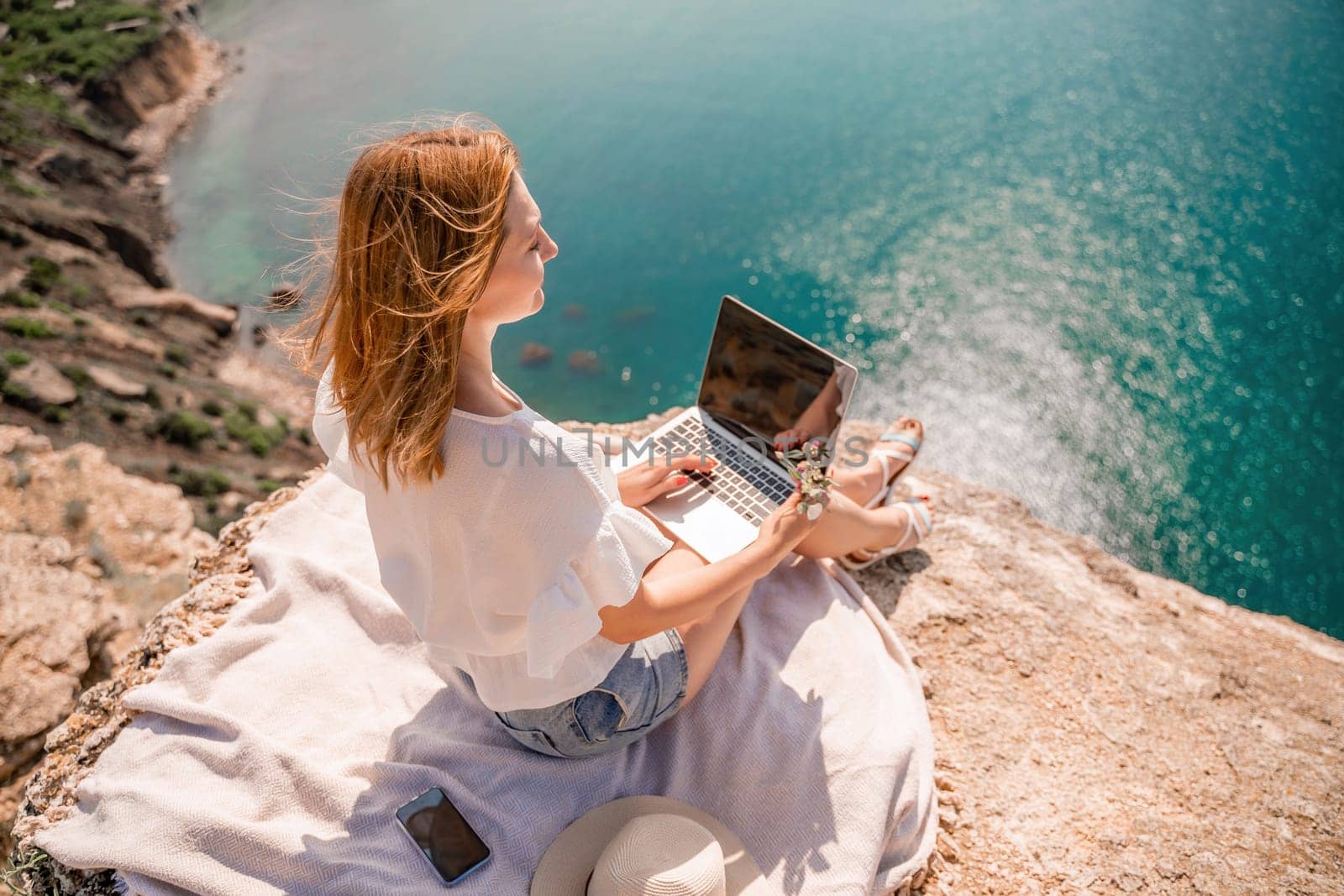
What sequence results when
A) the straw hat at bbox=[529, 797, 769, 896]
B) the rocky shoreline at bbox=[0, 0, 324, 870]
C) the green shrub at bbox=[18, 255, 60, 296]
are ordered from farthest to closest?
1. the green shrub at bbox=[18, 255, 60, 296]
2. the rocky shoreline at bbox=[0, 0, 324, 870]
3. the straw hat at bbox=[529, 797, 769, 896]

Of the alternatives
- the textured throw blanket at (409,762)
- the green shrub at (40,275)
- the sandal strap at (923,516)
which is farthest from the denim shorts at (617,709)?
the green shrub at (40,275)

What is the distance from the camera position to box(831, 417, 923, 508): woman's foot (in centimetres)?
288

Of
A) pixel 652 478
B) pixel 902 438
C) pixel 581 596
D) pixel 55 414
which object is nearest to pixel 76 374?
pixel 55 414

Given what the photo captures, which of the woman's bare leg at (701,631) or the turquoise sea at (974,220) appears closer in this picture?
the woman's bare leg at (701,631)

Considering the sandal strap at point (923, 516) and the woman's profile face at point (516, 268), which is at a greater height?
the woman's profile face at point (516, 268)

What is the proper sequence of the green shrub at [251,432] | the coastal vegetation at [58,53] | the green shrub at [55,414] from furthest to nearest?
the coastal vegetation at [58,53] < the green shrub at [251,432] < the green shrub at [55,414]

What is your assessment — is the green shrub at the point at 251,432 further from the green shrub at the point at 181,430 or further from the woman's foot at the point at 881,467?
the woman's foot at the point at 881,467

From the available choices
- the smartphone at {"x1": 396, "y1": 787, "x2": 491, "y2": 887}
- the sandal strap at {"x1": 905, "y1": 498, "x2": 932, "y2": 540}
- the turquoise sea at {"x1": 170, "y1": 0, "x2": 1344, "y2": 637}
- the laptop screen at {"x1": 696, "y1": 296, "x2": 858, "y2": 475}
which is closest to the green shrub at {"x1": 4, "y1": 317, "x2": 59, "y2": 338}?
the turquoise sea at {"x1": 170, "y1": 0, "x2": 1344, "y2": 637}

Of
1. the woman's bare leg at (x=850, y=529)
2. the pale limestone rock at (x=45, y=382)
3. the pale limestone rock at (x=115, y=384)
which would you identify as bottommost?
the pale limestone rock at (x=115, y=384)

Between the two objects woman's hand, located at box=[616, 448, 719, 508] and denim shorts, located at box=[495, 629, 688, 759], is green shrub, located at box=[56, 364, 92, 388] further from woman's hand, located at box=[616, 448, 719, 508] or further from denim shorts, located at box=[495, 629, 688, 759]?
denim shorts, located at box=[495, 629, 688, 759]

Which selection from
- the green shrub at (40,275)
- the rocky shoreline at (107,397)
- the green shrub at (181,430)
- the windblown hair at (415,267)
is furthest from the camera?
the green shrub at (40,275)

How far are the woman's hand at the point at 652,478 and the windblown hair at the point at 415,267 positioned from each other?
104cm

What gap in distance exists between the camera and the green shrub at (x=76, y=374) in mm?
7599

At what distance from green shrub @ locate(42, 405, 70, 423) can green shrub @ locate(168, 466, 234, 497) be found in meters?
1.25
